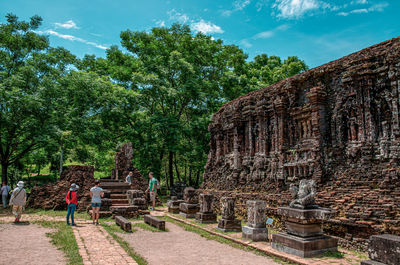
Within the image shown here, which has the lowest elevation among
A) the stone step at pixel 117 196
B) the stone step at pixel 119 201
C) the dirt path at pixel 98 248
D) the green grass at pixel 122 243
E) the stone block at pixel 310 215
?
the green grass at pixel 122 243

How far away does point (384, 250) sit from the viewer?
5.41 meters

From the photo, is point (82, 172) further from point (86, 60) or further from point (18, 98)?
point (86, 60)

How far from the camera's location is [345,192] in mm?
9648

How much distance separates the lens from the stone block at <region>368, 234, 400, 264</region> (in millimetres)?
5192

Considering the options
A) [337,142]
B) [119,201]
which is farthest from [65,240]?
[337,142]

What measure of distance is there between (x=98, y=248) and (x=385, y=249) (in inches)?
268

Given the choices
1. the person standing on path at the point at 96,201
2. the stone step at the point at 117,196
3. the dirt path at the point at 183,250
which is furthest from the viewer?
the stone step at the point at 117,196

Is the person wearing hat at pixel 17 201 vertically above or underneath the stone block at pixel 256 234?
above

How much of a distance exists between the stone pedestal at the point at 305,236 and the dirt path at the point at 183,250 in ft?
2.50

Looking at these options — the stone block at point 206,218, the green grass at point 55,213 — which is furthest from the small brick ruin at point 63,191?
the stone block at point 206,218

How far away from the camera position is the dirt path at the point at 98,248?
6.86m

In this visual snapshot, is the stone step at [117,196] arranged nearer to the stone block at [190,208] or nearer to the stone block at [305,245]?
the stone block at [190,208]

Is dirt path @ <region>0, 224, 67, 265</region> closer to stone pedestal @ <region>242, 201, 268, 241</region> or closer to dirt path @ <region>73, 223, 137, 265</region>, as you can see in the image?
dirt path @ <region>73, 223, 137, 265</region>

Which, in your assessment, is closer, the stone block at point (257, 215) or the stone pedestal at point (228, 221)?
the stone block at point (257, 215)
